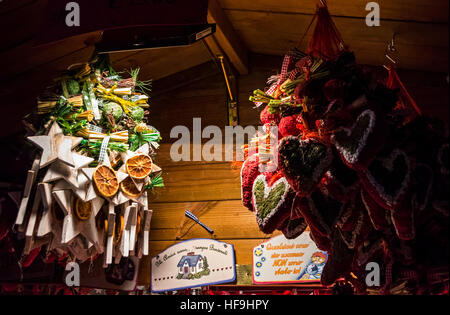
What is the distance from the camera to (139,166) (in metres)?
2.04

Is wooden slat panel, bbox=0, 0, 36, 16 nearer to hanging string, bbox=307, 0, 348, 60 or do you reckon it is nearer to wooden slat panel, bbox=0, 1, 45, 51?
wooden slat panel, bbox=0, 1, 45, 51

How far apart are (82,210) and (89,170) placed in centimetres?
15

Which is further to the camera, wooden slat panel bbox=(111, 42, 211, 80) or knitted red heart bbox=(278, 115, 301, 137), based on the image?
wooden slat panel bbox=(111, 42, 211, 80)

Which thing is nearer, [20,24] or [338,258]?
[338,258]

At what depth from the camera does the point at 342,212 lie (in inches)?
53.9

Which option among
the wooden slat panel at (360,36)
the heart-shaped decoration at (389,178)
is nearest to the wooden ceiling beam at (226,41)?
the wooden slat panel at (360,36)

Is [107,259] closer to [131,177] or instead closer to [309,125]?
[131,177]

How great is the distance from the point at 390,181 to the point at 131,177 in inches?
44.4

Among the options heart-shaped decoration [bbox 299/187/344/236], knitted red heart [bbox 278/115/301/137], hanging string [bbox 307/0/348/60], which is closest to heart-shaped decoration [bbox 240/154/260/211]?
knitted red heart [bbox 278/115/301/137]

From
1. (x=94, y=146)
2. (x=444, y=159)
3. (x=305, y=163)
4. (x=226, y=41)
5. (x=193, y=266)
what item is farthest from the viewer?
(x=193, y=266)

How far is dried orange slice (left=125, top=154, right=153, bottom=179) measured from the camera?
2020 mm

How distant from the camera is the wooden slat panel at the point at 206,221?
8.16ft

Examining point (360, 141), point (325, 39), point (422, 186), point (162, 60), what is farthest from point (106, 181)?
point (422, 186)

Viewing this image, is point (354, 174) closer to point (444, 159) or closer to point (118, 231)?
point (444, 159)
